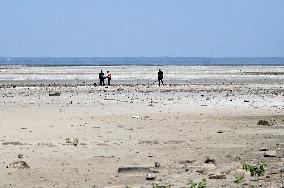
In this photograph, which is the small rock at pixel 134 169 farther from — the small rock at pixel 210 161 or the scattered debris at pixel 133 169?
the small rock at pixel 210 161

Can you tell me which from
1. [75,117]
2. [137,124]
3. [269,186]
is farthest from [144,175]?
[75,117]

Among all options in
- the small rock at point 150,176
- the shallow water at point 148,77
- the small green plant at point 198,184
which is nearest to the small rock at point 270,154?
the small rock at point 150,176

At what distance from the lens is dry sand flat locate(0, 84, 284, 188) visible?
10.7 m

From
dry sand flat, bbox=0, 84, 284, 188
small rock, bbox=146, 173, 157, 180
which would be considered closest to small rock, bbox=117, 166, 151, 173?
dry sand flat, bbox=0, 84, 284, 188

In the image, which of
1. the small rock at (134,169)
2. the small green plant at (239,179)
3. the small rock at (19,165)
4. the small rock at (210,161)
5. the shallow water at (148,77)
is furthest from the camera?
the shallow water at (148,77)

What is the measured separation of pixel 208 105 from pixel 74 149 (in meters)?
16.4

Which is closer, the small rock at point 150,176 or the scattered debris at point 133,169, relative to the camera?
the small rock at point 150,176

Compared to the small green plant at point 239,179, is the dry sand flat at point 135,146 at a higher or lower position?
lower

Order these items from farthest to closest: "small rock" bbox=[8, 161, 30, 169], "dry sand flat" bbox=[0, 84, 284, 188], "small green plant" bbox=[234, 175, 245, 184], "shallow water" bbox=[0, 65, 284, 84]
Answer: "shallow water" bbox=[0, 65, 284, 84] → "small rock" bbox=[8, 161, 30, 169] → "dry sand flat" bbox=[0, 84, 284, 188] → "small green plant" bbox=[234, 175, 245, 184]

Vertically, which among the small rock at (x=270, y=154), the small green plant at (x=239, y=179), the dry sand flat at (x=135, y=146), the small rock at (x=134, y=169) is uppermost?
the small green plant at (x=239, y=179)

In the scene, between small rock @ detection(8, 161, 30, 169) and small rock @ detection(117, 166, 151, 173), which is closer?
small rock @ detection(117, 166, 151, 173)

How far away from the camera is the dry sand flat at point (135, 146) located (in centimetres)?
1073

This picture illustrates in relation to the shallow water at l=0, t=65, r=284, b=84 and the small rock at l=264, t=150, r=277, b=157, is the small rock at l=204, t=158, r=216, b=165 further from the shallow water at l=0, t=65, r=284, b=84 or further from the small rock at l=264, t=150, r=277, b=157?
the shallow water at l=0, t=65, r=284, b=84

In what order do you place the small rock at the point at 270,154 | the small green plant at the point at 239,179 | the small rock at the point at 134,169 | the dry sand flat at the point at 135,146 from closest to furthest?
the small green plant at the point at 239,179 → the dry sand flat at the point at 135,146 → the small rock at the point at 134,169 → the small rock at the point at 270,154
